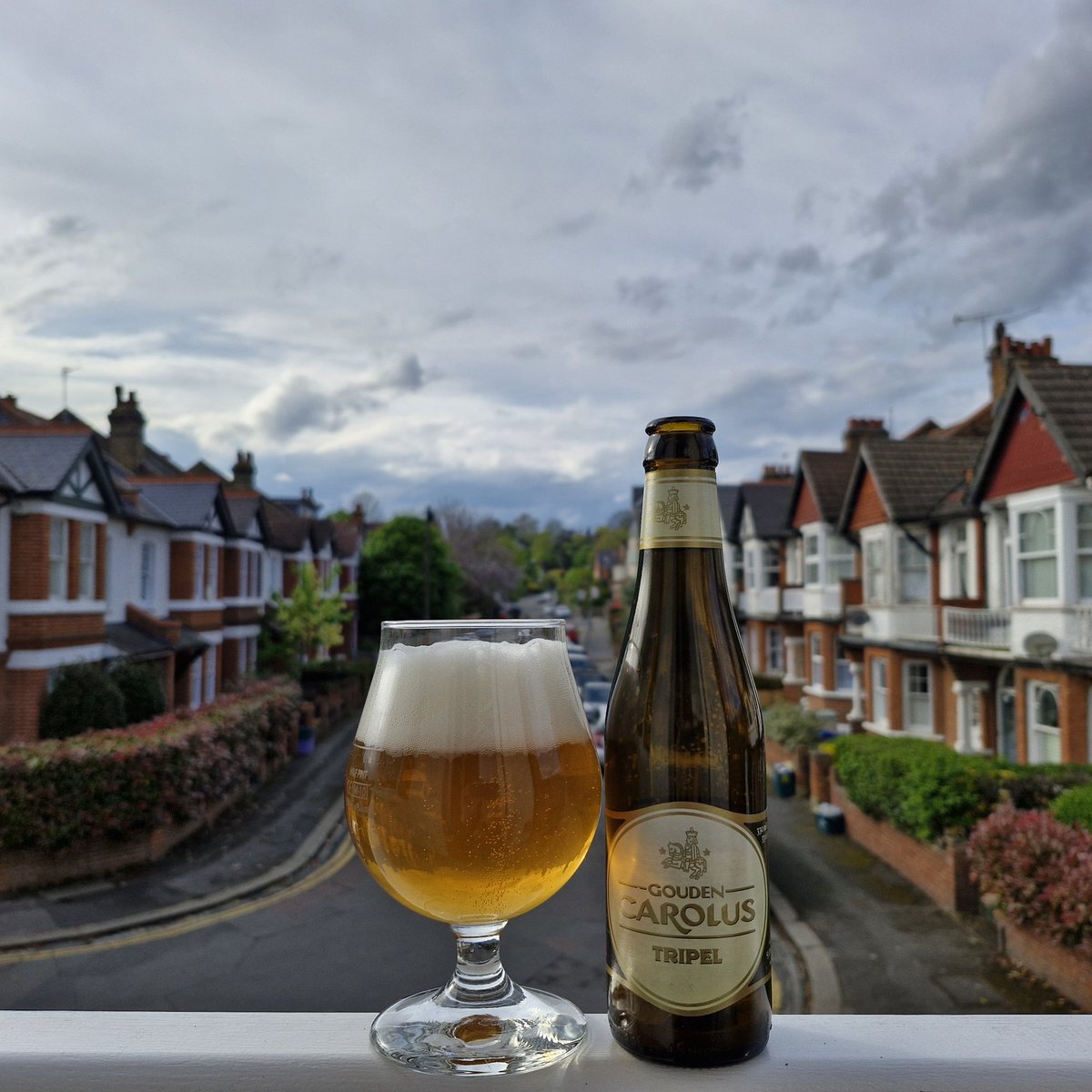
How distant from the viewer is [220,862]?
40.0 feet

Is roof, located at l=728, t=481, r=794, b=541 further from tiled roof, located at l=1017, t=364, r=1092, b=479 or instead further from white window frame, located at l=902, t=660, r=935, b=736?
tiled roof, located at l=1017, t=364, r=1092, b=479

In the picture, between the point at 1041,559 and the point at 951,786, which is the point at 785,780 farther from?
the point at 951,786

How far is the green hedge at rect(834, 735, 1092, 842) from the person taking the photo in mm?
9383

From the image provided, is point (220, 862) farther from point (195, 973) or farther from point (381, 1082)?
point (381, 1082)

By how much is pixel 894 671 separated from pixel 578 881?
1016 cm

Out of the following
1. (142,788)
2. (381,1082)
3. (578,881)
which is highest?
(381,1082)

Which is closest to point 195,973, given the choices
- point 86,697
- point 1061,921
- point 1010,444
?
point 1061,921

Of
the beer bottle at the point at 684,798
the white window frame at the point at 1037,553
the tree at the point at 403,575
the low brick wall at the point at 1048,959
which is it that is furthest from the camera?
the tree at the point at 403,575

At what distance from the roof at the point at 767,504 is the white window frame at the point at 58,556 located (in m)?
20.3

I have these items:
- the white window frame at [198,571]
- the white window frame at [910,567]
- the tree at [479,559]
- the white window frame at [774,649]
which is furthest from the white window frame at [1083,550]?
the tree at [479,559]

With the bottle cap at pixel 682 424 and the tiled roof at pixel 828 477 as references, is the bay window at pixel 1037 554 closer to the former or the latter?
the tiled roof at pixel 828 477

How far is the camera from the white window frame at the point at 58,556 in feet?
51.7

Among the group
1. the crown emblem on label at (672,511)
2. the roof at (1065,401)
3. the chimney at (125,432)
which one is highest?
the chimney at (125,432)

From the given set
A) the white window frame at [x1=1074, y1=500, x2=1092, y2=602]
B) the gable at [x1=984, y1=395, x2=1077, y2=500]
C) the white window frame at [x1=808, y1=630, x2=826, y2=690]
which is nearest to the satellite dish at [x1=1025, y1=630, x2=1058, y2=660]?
the white window frame at [x1=1074, y1=500, x2=1092, y2=602]
